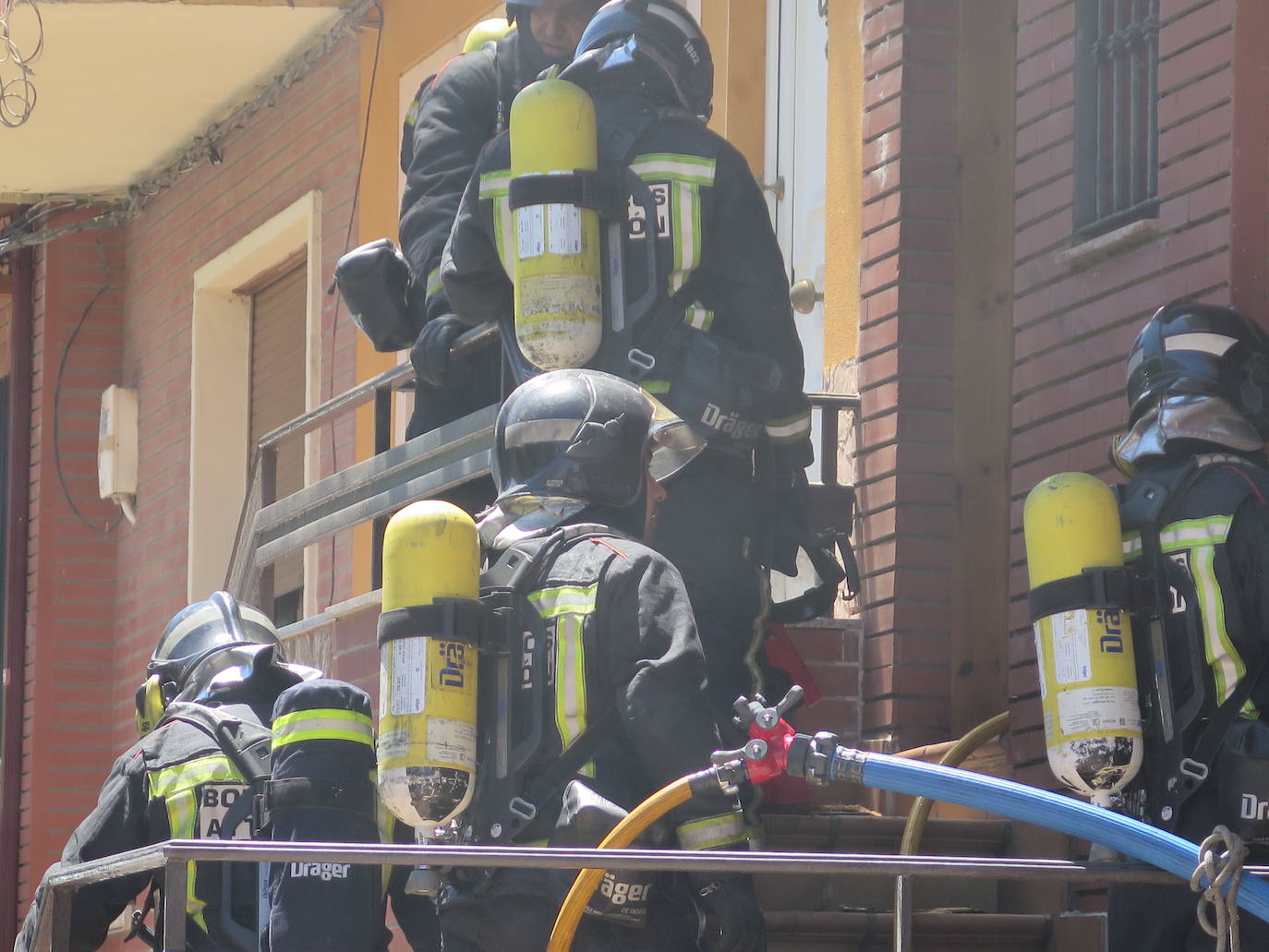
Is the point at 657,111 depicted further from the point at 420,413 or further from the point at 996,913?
the point at 996,913

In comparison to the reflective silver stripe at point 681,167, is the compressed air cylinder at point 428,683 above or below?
below

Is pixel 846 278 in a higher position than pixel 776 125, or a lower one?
lower

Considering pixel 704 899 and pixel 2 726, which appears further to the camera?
pixel 2 726

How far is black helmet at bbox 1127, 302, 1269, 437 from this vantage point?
206 inches

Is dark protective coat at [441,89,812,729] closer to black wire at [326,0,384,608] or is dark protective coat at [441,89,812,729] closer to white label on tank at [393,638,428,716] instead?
white label on tank at [393,638,428,716]

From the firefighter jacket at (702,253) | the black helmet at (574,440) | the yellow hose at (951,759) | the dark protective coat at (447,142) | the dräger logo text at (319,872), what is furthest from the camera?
the dark protective coat at (447,142)

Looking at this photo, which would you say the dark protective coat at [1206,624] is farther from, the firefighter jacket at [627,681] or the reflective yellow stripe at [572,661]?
the reflective yellow stripe at [572,661]

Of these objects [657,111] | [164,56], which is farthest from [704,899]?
[164,56]

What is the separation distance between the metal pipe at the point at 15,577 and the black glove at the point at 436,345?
24.3 ft

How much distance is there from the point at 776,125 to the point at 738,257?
10.3 ft

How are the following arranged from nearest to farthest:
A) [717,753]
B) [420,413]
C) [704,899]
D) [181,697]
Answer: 1. [717,753]
2. [704,899]
3. [181,697]
4. [420,413]

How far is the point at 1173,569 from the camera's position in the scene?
490cm

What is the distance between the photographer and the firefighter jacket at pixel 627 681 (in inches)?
187

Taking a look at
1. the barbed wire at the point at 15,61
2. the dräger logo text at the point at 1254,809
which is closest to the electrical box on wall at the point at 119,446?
the barbed wire at the point at 15,61
